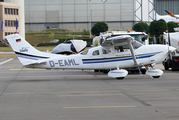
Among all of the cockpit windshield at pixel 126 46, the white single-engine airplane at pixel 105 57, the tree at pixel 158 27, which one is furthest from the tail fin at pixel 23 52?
the tree at pixel 158 27

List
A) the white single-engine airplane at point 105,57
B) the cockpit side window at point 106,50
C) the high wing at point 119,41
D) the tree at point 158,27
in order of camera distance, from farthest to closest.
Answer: the tree at point 158,27
the cockpit side window at point 106,50
the white single-engine airplane at point 105,57
the high wing at point 119,41

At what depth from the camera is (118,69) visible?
14.7 m

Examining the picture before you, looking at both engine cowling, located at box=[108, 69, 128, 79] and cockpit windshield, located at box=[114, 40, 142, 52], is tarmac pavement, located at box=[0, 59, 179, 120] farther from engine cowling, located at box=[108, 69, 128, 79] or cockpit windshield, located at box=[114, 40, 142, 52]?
cockpit windshield, located at box=[114, 40, 142, 52]

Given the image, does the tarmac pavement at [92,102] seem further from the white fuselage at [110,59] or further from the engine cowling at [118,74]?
the white fuselage at [110,59]

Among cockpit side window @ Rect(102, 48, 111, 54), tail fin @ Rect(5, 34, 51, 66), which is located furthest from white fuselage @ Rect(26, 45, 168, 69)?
tail fin @ Rect(5, 34, 51, 66)

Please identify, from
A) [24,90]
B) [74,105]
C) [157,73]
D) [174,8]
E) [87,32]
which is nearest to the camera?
[74,105]

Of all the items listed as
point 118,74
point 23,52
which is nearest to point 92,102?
point 118,74

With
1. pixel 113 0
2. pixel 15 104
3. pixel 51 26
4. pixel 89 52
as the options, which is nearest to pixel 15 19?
pixel 51 26

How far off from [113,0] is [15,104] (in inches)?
3449

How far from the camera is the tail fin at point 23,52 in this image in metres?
14.7

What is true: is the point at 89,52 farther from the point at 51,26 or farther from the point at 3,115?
the point at 51,26

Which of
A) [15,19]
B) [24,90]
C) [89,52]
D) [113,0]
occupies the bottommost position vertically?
[24,90]

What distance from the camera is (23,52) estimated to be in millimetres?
14789

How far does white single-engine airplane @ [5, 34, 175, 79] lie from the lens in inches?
578
